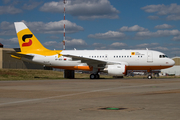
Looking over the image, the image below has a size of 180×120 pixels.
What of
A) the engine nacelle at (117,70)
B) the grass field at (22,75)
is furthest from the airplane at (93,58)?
the grass field at (22,75)

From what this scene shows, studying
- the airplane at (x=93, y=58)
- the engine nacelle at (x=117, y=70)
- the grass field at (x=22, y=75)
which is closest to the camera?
the engine nacelle at (x=117, y=70)

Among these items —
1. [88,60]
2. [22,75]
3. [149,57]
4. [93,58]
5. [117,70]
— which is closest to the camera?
[117,70]

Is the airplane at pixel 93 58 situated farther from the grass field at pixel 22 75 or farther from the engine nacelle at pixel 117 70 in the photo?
the grass field at pixel 22 75

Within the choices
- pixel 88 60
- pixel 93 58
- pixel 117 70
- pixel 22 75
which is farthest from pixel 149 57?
pixel 22 75

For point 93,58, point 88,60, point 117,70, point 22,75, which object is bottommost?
point 22,75

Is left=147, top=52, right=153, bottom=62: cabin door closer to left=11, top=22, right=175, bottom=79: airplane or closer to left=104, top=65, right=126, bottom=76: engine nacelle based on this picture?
left=11, top=22, right=175, bottom=79: airplane

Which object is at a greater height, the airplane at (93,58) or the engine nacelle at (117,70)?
the airplane at (93,58)

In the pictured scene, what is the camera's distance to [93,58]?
38.8 metres

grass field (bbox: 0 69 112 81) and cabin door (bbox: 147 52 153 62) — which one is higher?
cabin door (bbox: 147 52 153 62)

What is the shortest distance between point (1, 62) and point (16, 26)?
29527mm

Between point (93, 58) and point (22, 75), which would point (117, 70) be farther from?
point (22, 75)

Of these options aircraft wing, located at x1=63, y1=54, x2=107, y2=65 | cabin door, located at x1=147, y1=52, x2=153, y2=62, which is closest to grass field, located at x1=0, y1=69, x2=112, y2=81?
aircraft wing, located at x1=63, y1=54, x2=107, y2=65

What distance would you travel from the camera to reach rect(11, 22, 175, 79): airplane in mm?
37188

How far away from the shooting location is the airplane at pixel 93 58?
37188 mm
